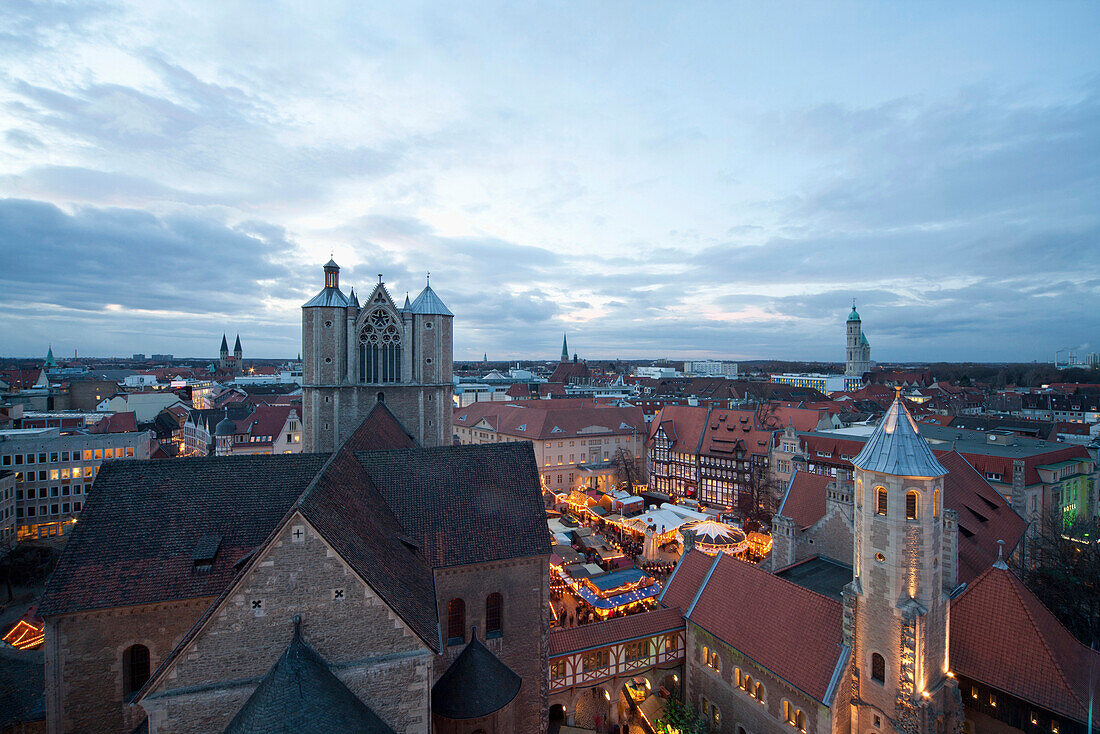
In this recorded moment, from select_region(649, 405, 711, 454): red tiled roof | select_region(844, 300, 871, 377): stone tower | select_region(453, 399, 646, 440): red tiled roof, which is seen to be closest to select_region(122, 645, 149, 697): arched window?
select_region(453, 399, 646, 440): red tiled roof

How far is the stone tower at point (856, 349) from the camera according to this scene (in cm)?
18112

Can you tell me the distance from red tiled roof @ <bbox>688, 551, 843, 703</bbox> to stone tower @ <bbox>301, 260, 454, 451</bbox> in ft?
65.7

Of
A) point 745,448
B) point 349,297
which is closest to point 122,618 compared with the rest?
point 349,297

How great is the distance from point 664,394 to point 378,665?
127 meters

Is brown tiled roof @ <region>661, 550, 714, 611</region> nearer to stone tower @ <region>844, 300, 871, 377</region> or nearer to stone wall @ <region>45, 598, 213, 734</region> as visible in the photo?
stone wall @ <region>45, 598, 213, 734</region>

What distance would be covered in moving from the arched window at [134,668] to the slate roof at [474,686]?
8.25 meters

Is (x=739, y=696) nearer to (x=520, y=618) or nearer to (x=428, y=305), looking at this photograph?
(x=520, y=618)

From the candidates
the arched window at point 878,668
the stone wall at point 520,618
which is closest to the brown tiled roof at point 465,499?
the stone wall at point 520,618

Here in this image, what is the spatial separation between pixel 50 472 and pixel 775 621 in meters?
63.4

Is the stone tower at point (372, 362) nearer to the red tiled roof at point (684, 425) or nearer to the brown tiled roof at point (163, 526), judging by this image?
the brown tiled roof at point (163, 526)

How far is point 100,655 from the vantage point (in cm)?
1447

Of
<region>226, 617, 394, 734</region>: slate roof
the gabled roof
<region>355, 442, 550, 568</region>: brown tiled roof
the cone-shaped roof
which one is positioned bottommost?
<region>226, 617, 394, 734</region>: slate roof

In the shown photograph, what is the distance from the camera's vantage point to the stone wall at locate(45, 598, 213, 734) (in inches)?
560

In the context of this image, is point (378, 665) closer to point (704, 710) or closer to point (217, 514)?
point (217, 514)
